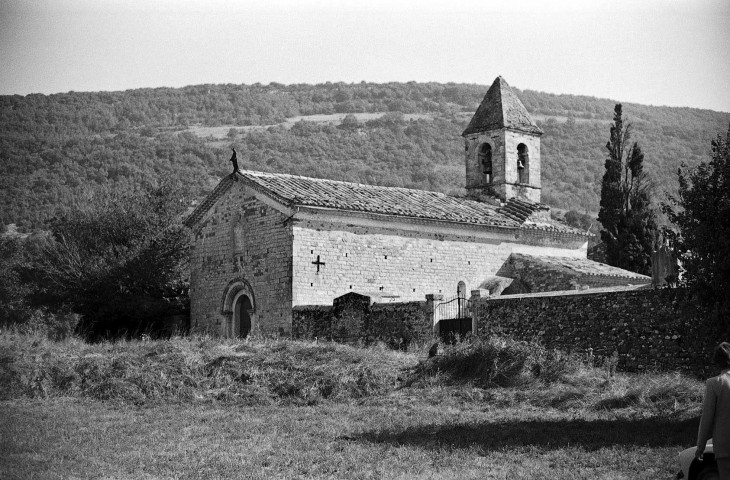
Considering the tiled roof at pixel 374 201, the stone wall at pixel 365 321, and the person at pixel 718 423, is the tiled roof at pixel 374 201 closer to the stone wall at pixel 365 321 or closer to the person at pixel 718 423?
the stone wall at pixel 365 321

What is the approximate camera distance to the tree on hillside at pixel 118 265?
29.0 meters

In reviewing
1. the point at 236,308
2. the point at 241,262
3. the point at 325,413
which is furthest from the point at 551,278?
the point at 325,413

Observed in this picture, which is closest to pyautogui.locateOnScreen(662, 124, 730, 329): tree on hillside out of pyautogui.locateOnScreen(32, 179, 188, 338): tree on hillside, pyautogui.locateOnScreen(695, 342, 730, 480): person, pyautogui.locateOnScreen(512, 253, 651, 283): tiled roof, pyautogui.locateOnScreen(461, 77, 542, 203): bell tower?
pyautogui.locateOnScreen(695, 342, 730, 480): person

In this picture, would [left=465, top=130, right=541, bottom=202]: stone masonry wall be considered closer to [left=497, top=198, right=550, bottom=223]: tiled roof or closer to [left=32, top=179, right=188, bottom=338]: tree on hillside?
[left=497, top=198, right=550, bottom=223]: tiled roof

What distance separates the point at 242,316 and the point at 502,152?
1232 cm

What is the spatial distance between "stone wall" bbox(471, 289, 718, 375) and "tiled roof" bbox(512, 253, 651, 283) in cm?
843

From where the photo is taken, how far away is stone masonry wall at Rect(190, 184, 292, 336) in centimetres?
2555

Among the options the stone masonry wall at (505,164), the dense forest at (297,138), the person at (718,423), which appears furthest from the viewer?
the dense forest at (297,138)

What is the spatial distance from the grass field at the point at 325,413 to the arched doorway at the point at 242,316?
609 cm

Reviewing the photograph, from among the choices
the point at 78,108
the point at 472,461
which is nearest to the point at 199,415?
the point at 472,461

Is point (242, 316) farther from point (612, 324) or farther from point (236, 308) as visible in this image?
point (612, 324)

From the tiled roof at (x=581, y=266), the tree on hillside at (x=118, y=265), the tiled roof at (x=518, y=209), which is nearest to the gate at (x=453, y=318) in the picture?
the tiled roof at (x=581, y=266)

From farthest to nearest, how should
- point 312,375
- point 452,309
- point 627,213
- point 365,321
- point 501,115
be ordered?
point 627,213 → point 501,115 → point 365,321 → point 452,309 → point 312,375

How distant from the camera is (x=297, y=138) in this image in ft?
241
